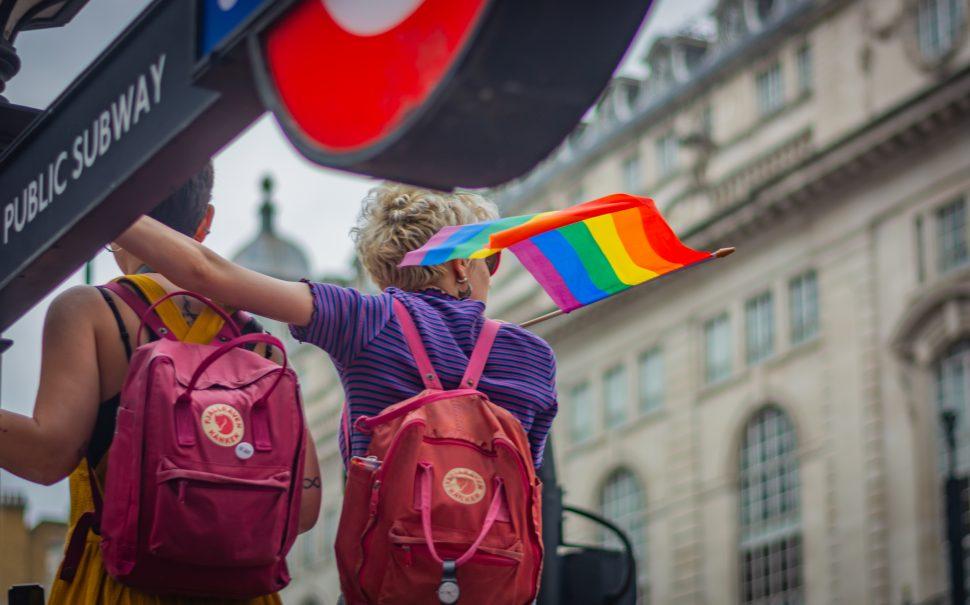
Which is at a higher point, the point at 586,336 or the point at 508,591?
the point at 586,336

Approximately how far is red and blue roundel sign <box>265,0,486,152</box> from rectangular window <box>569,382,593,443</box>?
49.3m

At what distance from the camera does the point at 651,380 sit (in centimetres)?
5019

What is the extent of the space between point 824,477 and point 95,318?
39829 millimetres

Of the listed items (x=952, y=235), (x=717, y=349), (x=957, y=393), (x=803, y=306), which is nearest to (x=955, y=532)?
(x=957, y=393)

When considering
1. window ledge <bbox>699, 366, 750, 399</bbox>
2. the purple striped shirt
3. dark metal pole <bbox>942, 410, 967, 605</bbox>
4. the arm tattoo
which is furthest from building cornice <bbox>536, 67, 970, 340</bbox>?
the arm tattoo

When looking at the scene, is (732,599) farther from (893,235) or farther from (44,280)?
(44,280)

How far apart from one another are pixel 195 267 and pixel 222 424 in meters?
0.32

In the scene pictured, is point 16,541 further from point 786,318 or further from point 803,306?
point 786,318

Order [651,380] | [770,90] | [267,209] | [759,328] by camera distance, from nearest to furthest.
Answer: [759,328], [770,90], [651,380], [267,209]

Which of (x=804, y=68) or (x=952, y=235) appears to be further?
(x=804, y=68)

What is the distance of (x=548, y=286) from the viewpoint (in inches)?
207

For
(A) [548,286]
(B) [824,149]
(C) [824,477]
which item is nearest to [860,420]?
(C) [824,477]

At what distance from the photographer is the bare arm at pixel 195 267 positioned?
3861mm

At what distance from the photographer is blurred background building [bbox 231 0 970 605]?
134 feet
